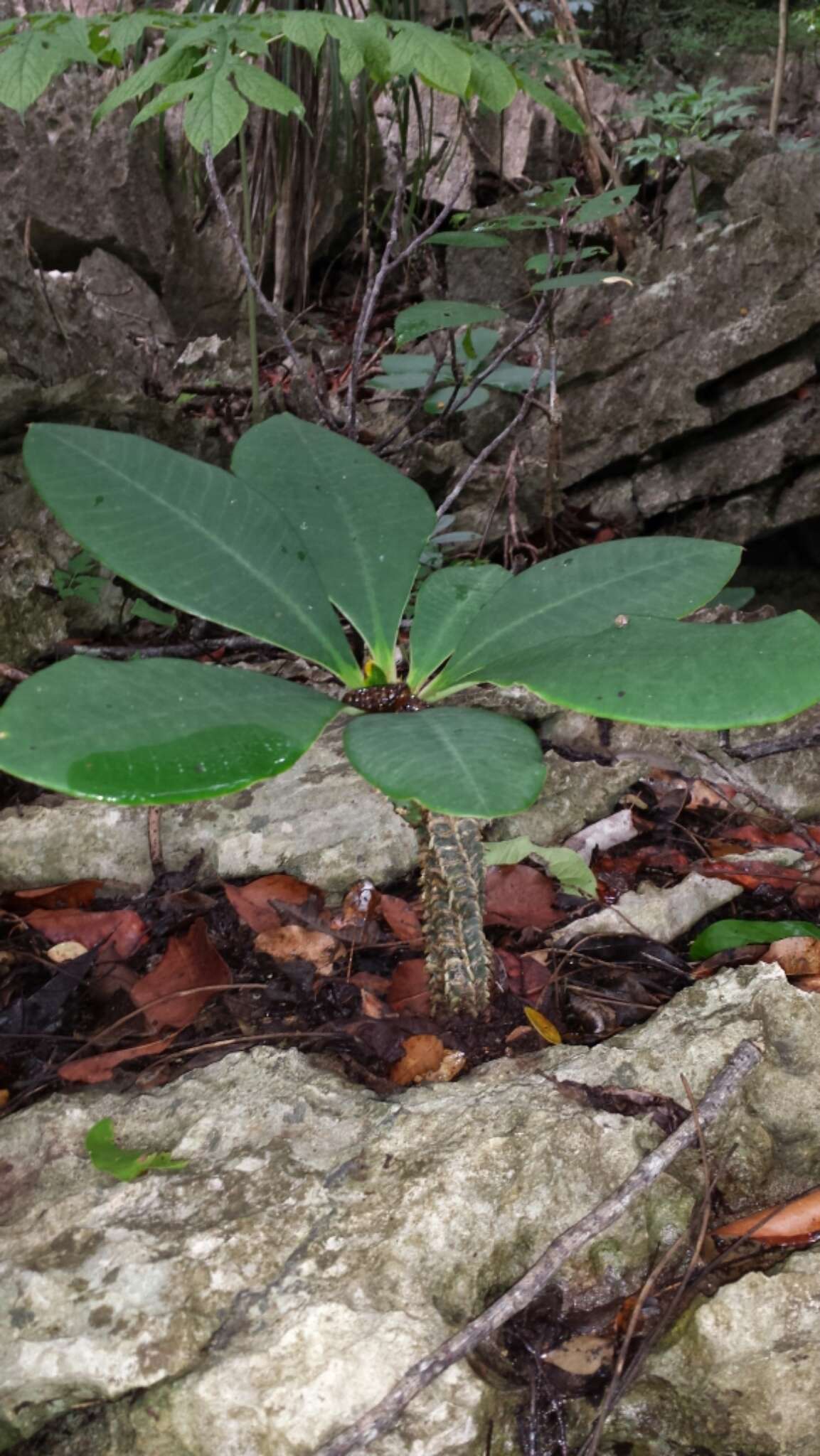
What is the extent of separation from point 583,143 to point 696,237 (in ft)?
5.03

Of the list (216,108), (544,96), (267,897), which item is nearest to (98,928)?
(267,897)

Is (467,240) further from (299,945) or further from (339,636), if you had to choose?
(299,945)

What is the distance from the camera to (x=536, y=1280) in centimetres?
90

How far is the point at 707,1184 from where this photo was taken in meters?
1.00

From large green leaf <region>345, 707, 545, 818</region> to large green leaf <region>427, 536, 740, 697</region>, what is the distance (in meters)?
0.12

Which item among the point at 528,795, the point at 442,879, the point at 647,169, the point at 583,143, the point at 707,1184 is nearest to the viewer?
the point at 528,795

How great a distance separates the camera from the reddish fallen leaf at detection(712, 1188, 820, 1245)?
0.99 m

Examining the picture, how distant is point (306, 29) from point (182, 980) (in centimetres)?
166

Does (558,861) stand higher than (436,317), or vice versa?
(436,317)

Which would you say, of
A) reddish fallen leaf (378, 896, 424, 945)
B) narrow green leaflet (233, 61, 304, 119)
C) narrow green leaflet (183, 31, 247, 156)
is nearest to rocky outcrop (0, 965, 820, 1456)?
reddish fallen leaf (378, 896, 424, 945)

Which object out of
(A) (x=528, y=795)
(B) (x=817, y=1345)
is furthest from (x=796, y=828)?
(A) (x=528, y=795)

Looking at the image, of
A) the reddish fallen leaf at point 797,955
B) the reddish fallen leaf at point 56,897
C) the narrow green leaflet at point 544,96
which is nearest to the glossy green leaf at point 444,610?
the reddish fallen leaf at point 797,955

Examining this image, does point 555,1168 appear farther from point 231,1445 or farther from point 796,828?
point 796,828

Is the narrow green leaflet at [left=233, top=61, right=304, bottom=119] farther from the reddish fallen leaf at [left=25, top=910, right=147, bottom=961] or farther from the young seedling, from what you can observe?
the reddish fallen leaf at [left=25, top=910, right=147, bottom=961]
